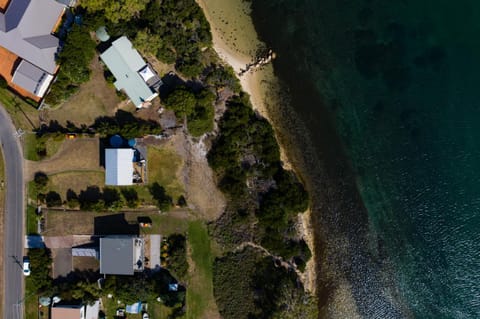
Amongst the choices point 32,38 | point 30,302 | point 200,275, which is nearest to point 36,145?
point 32,38

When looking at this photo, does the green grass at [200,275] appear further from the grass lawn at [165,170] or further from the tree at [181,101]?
the tree at [181,101]

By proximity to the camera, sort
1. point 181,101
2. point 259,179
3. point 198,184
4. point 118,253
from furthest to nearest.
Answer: point 198,184 → point 259,179 → point 118,253 → point 181,101

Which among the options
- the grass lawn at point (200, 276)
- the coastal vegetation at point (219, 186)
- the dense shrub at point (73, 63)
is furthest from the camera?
the grass lawn at point (200, 276)

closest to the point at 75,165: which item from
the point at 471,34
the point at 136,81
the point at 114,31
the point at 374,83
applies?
A: the point at 136,81

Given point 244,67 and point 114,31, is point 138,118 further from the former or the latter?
point 244,67

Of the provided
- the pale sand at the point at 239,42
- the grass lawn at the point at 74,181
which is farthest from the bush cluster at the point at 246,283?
the grass lawn at the point at 74,181

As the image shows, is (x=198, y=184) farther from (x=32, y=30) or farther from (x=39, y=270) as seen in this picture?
(x=32, y=30)
